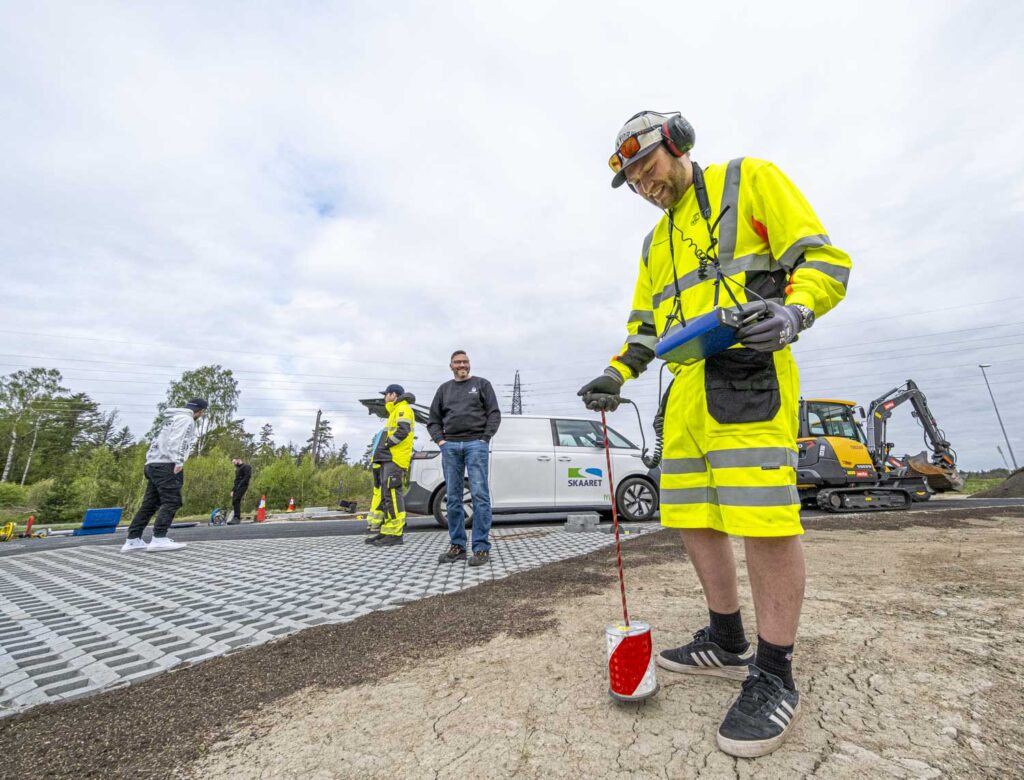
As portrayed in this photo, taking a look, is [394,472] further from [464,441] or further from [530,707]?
[530,707]

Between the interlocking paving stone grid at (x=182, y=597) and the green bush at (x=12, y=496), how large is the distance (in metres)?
26.8

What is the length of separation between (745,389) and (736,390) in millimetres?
25

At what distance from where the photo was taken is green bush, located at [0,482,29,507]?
901 inches

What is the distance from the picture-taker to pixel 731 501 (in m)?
1.38

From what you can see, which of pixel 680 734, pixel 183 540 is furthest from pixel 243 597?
pixel 183 540

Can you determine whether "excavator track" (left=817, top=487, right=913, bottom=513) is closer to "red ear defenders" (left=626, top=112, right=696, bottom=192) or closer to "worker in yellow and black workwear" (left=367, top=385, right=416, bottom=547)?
"worker in yellow and black workwear" (left=367, top=385, right=416, bottom=547)

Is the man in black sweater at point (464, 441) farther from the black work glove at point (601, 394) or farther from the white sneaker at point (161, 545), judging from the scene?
the white sneaker at point (161, 545)

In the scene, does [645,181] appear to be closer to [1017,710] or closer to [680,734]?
[680,734]

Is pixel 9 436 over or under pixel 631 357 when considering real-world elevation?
over

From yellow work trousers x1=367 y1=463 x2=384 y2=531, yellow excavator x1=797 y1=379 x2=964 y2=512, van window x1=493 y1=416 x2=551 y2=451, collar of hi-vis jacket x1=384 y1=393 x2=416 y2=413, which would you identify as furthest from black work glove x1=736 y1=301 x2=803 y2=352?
yellow excavator x1=797 y1=379 x2=964 y2=512

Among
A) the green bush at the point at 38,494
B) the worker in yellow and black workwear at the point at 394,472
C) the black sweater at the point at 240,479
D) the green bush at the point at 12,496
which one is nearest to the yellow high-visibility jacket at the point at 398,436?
the worker in yellow and black workwear at the point at 394,472

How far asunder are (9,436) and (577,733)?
159ft

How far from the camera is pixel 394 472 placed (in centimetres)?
540

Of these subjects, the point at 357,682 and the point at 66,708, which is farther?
the point at 357,682
